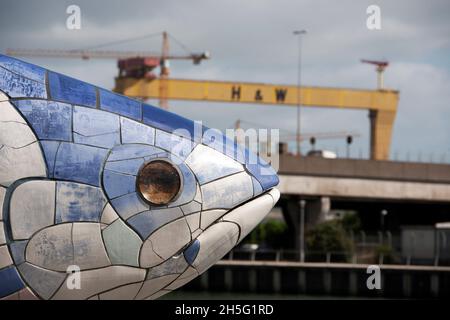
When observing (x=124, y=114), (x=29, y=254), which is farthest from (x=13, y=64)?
(x=29, y=254)

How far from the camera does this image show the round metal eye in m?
17.8

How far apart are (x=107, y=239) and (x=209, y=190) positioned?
74.2 inches

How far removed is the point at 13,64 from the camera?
17.6m

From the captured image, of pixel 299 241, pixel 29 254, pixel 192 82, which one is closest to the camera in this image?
pixel 29 254

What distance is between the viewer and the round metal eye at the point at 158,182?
17.8m

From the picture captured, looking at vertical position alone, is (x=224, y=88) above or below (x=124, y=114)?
above

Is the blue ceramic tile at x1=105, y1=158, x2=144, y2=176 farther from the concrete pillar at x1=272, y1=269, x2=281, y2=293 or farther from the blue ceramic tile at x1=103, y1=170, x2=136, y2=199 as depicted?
the concrete pillar at x1=272, y1=269, x2=281, y2=293

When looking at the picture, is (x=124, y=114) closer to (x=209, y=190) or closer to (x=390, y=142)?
(x=209, y=190)

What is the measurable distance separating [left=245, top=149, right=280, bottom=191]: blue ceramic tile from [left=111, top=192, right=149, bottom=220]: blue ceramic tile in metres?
2.03

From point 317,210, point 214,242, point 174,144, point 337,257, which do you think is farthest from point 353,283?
point 174,144

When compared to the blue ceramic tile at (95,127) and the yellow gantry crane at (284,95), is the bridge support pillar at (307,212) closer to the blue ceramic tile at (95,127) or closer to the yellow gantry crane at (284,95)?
the yellow gantry crane at (284,95)

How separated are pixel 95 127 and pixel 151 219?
5.67 ft

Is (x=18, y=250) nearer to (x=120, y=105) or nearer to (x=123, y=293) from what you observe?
(x=123, y=293)

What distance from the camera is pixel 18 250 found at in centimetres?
1720
